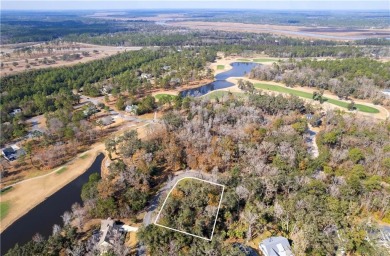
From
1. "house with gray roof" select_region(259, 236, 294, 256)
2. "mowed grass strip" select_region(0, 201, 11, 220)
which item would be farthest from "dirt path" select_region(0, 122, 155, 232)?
"house with gray roof" select_region(259, 236, 294, 256)

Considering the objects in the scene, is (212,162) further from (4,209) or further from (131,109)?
(131,109)

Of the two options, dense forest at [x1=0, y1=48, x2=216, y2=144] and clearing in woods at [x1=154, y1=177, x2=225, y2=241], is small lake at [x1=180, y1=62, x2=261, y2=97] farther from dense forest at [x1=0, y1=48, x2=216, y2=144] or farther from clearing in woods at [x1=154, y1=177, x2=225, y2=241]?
clearing in woods at [x1=154, y1=177, x2=225, y2=241]

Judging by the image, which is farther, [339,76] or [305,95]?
[339,76]

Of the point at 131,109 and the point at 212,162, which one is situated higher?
the point at 212,162

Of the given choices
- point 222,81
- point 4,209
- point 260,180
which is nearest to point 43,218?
point 4,209

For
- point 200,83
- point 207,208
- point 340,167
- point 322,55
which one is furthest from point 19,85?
point 322,55

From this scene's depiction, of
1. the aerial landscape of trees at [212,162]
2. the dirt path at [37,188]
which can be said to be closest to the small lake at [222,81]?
the aerial landscape of trees at [212,162]
